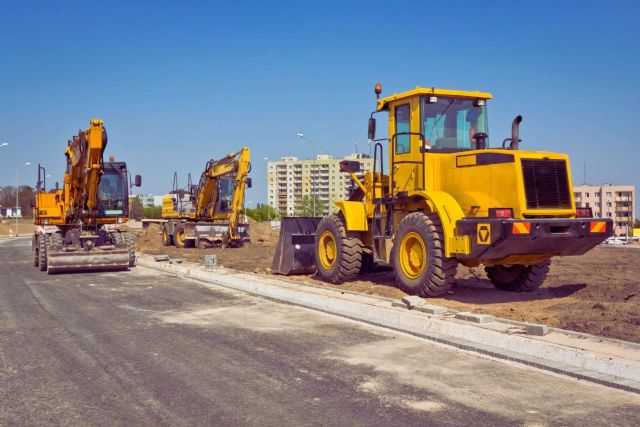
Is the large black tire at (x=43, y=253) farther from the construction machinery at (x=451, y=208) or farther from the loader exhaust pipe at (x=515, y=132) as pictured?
the loader exhaust pipe at (x=515, y=132)

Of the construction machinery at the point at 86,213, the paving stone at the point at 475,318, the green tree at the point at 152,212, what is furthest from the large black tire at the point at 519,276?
the green tree at the point at 152,212

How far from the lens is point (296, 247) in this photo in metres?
15.1

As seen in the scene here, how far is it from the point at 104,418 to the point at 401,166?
7.95m

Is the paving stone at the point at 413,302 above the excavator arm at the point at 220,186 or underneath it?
underneath

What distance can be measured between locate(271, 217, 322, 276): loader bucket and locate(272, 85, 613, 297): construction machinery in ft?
3.40

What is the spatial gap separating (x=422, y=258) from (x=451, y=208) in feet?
3.59

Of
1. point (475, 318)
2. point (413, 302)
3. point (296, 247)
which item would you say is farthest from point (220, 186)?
point (475, 318)

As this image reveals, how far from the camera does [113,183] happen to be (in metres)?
19.8

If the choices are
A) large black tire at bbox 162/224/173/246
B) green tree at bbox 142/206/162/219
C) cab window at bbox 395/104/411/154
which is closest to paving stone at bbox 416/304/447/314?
cab window at bbox 395/104/411/154

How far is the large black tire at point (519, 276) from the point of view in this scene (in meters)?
11.7

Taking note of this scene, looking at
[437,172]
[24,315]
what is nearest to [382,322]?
[437,172]

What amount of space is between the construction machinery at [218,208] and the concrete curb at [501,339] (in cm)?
1596

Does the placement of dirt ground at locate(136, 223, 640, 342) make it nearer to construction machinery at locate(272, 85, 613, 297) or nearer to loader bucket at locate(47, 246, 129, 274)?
construction machinery at locate(272, 85, 613, 297)

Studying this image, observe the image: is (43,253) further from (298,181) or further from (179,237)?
(298,181)
